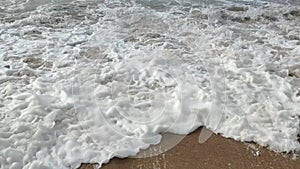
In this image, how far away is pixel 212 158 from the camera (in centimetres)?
219

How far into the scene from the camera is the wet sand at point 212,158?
212cm

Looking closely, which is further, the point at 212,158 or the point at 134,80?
the point at 134,80

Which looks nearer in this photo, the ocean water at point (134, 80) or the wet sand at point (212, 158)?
the wet sand at point (212, 158)

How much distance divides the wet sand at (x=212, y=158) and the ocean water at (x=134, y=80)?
0.06 metres

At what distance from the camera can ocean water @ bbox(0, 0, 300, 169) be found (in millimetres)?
2287

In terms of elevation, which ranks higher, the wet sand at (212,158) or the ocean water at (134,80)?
the ocean water at (134,80)

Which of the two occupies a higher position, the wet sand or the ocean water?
the ocean water

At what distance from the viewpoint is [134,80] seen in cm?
295

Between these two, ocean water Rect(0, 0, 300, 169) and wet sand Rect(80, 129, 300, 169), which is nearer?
wet sand Rect(80, 129, 300, 169)

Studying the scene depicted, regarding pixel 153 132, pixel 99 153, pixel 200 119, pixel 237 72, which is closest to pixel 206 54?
pixel 237 72

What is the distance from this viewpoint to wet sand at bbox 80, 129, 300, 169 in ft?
6.97

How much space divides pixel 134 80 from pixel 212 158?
41.0 inches

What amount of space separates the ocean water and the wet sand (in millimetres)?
63

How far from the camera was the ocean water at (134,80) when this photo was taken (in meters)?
2.29
